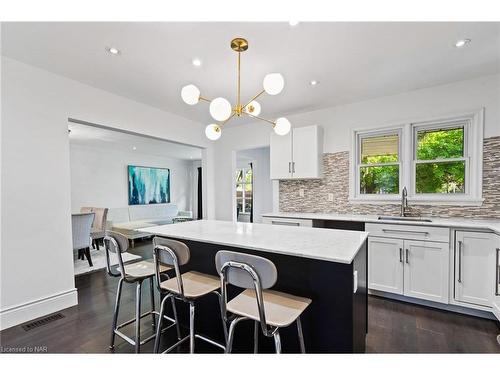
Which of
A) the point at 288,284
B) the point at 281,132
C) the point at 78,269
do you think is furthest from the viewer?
the point at 78,269

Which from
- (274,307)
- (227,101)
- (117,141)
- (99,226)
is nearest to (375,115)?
(227,101)

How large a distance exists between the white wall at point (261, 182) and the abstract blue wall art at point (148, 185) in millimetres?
3093

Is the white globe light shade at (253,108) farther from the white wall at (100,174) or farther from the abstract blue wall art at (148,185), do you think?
the abstract blue wall art at (148,185)

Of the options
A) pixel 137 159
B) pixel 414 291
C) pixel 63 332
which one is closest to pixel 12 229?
pixel 63 332

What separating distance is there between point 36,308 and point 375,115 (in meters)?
4.65

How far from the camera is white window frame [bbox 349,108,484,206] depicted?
2.70 m

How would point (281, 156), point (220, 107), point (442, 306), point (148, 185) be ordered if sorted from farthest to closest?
point (148, 185) < point (281, 156) < point (442, 306) < point (220, 107)

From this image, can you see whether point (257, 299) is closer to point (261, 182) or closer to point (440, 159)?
point (440, 159)

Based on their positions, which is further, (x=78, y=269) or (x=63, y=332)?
(x=78, y=269)

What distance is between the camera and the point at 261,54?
2.18 m

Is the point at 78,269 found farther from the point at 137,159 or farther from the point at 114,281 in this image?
the point at 137,159

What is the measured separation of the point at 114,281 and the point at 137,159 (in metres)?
4.71

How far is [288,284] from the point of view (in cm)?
154

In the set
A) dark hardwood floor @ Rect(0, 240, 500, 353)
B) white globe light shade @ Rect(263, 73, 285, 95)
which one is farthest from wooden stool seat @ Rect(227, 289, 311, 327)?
white globe light shade @ Rect(263, 73, 285, 95)
